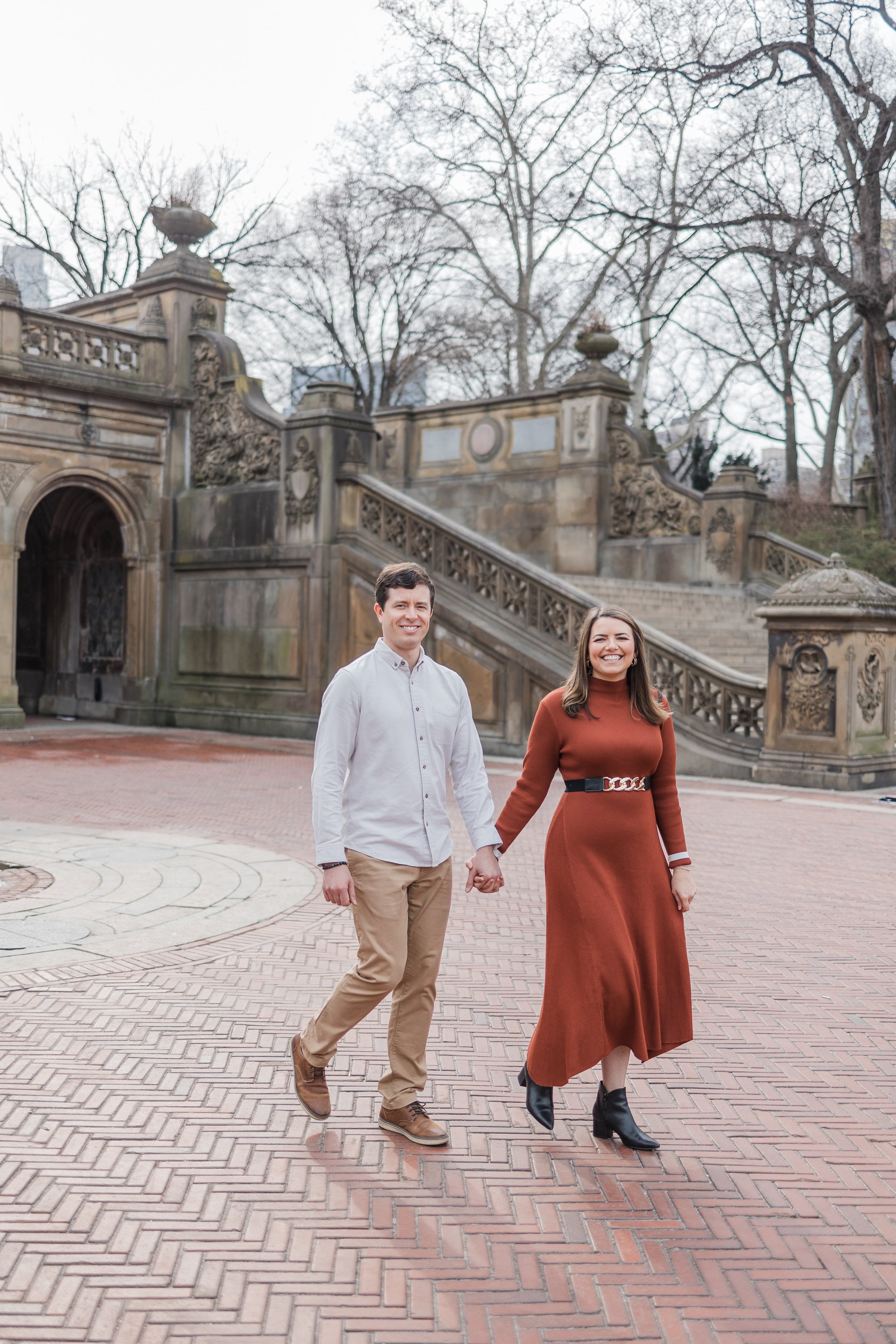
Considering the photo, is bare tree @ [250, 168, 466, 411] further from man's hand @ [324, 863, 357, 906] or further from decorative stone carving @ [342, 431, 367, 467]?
man's hand @ [324, 863, 357, 906]

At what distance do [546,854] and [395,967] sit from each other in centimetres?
58

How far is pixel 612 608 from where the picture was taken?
4.34 metres

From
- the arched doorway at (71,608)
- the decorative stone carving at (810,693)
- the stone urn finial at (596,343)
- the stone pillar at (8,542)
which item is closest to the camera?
the decorative stone carving at (810,693)

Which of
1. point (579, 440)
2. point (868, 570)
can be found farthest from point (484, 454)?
point (868, 570)

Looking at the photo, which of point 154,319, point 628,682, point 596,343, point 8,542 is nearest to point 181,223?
point 154,319

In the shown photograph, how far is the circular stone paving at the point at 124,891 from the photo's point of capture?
21.5 feet

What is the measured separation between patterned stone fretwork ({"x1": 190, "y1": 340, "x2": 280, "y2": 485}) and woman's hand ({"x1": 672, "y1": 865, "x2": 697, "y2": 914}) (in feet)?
54.0

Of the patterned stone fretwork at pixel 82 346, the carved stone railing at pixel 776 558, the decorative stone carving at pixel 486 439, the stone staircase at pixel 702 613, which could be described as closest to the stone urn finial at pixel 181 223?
the patterned stone fretwork at pixel 82 346

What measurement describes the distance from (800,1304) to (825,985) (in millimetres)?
3083

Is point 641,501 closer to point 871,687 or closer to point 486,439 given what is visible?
point 486,439

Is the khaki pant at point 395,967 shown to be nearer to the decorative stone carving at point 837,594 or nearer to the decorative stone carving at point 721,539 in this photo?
the decorative stone carving at point 837,594

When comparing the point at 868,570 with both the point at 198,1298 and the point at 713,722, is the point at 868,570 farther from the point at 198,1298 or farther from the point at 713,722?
the point at 198,1298

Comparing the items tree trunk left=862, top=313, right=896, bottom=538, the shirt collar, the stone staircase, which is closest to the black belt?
the shirt collar

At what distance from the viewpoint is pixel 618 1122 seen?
164 inches
